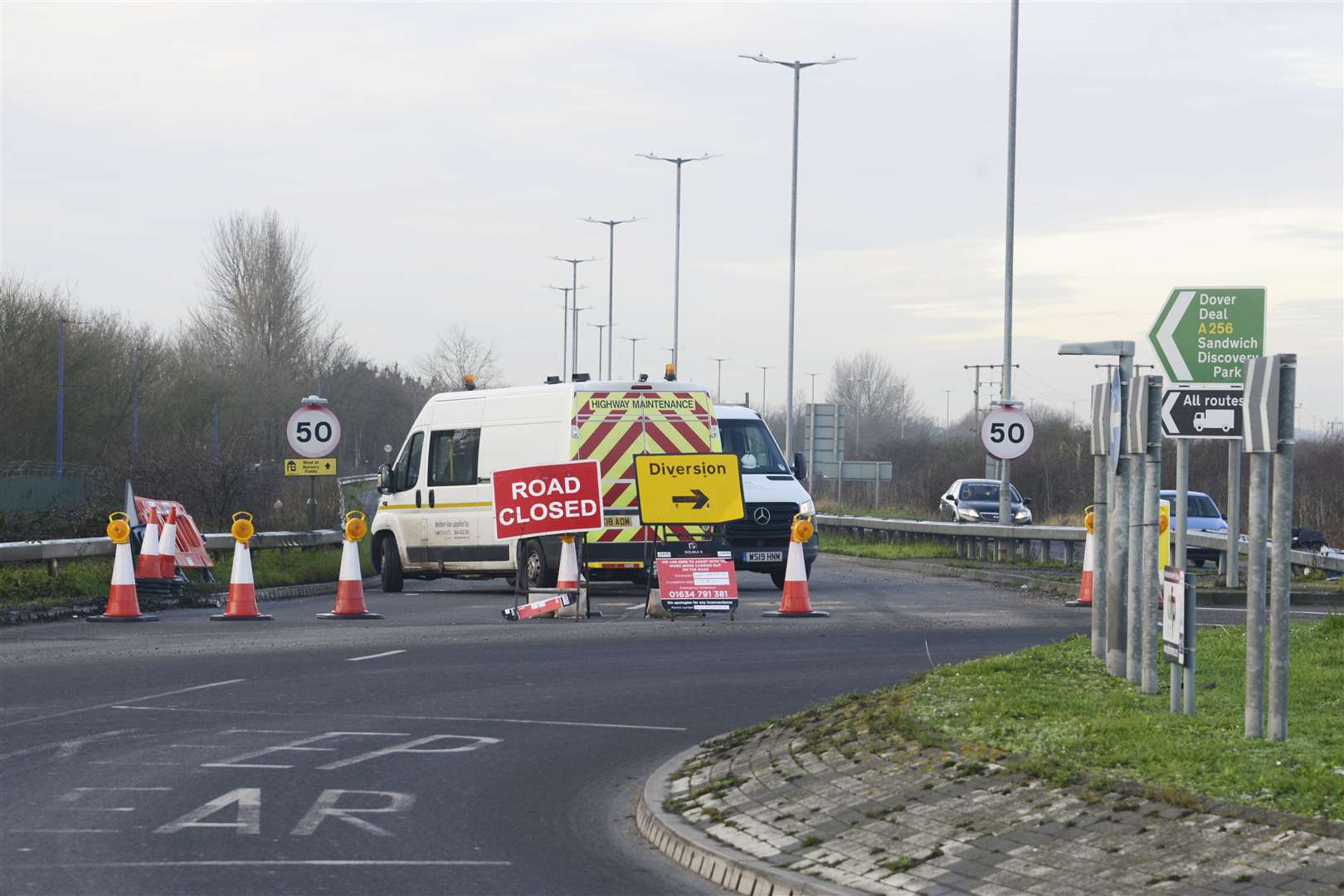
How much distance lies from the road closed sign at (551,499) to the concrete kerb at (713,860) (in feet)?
32.9

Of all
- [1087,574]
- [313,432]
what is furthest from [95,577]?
[1087,574]

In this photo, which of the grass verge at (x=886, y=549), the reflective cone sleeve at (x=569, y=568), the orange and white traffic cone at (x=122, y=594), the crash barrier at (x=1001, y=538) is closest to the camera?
the orange and white traffic cone at (x=122, y=594)

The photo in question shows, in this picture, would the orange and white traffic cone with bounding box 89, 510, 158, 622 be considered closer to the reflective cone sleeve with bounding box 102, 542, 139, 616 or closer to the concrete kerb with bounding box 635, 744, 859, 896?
the reflective cone sleeve with bounding box 102, 542, 139, 616

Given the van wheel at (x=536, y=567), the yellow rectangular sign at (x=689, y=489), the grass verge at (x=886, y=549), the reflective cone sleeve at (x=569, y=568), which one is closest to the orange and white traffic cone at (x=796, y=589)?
the yellow rectangular sign at (x=689, y=489)

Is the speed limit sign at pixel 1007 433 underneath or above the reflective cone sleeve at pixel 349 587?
above

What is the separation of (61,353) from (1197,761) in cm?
3857

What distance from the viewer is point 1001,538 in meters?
31.5

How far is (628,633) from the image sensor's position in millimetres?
17234

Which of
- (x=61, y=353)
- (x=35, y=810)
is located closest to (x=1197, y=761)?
(x=35, y=810)

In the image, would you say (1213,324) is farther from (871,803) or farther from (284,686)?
(871,803)

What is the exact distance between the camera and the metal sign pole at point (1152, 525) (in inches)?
391

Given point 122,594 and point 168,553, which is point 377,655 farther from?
point 168,553

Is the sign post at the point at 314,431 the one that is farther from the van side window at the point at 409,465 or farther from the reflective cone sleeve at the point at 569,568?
the reflective cone sleeve at the point at 569,568

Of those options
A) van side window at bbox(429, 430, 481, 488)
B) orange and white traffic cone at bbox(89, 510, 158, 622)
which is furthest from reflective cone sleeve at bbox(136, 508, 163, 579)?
van side window at bbox(429, 430, 481, 488)
